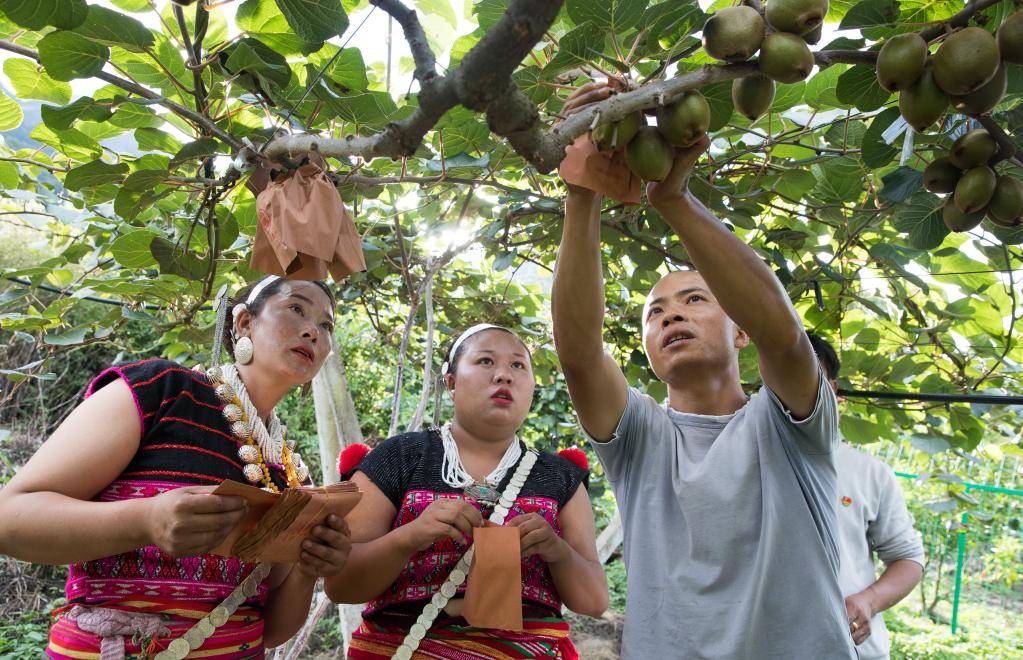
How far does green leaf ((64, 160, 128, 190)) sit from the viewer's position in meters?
1.71

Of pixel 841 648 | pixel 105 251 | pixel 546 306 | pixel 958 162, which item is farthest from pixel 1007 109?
pixel 546 306

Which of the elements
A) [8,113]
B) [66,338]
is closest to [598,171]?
[8,113]

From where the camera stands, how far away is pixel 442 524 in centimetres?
172

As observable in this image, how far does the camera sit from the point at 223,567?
5.27ft

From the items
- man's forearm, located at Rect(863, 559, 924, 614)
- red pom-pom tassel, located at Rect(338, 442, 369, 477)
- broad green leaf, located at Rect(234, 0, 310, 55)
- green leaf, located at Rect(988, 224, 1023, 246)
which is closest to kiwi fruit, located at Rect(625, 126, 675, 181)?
broad green leaf, located at Rect(234, 0, 310, 55)

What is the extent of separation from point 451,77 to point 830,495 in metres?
1.26

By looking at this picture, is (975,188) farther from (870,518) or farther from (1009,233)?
(870,518)

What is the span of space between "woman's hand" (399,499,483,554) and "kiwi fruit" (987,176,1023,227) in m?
1.25

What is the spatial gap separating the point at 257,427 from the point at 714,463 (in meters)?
1.09

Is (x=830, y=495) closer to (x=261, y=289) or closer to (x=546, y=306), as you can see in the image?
A: (x=261, y=289)

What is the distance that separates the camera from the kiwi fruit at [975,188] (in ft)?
3.84

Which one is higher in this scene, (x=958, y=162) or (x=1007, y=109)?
(x=1007, y=109)

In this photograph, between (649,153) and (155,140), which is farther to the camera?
(155,140)

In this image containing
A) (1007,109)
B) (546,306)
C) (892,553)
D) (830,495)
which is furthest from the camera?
(546,306)
